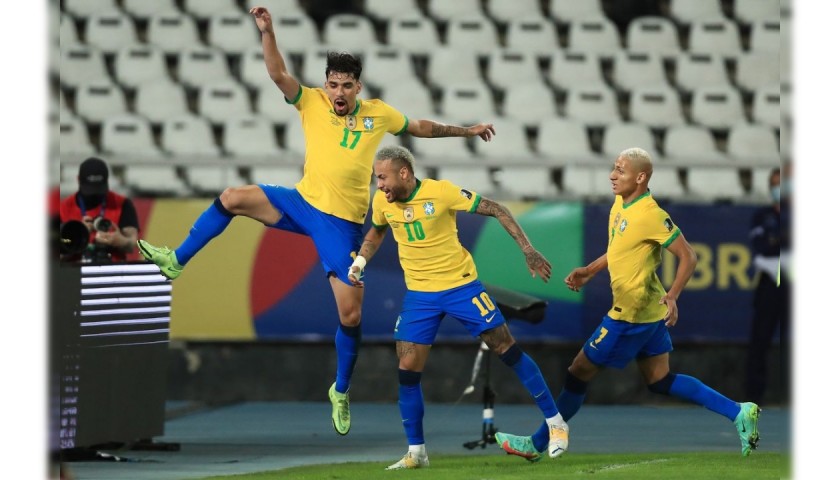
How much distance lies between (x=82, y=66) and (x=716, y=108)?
725 cm

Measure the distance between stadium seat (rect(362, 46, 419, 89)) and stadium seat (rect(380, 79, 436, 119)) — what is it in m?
0.19

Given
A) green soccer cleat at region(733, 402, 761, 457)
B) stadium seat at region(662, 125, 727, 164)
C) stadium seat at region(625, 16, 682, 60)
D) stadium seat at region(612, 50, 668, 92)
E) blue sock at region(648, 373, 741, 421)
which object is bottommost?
green soccer cleat at region(733, 402, 761, 457)

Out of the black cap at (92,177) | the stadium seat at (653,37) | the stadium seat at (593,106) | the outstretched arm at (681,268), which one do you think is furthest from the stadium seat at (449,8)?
the outstretched arm at (681,268)

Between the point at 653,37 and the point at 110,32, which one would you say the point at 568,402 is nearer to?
the point at 653,37

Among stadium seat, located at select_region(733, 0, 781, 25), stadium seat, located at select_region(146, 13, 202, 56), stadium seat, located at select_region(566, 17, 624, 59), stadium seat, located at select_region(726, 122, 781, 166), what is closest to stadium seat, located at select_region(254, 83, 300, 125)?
stadium seat, located at select_region(146, 13, 202, 56)

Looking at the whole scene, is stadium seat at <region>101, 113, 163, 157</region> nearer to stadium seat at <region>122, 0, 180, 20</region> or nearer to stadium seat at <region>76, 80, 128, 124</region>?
Result: stadium seat at <region>76, 80, 128, 124</region>

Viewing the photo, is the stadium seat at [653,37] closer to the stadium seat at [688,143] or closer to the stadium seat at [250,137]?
the stadium seat at [688,143]

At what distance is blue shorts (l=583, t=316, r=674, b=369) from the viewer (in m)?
7.64

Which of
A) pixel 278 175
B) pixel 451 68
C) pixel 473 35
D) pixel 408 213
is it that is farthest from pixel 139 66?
pixel 408 213

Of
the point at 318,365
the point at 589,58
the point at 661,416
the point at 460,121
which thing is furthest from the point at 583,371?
the point at 589,58

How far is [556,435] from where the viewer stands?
25.4ft

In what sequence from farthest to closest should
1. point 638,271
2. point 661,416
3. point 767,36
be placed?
point 767,36 → point 661,416 → point 638,271
